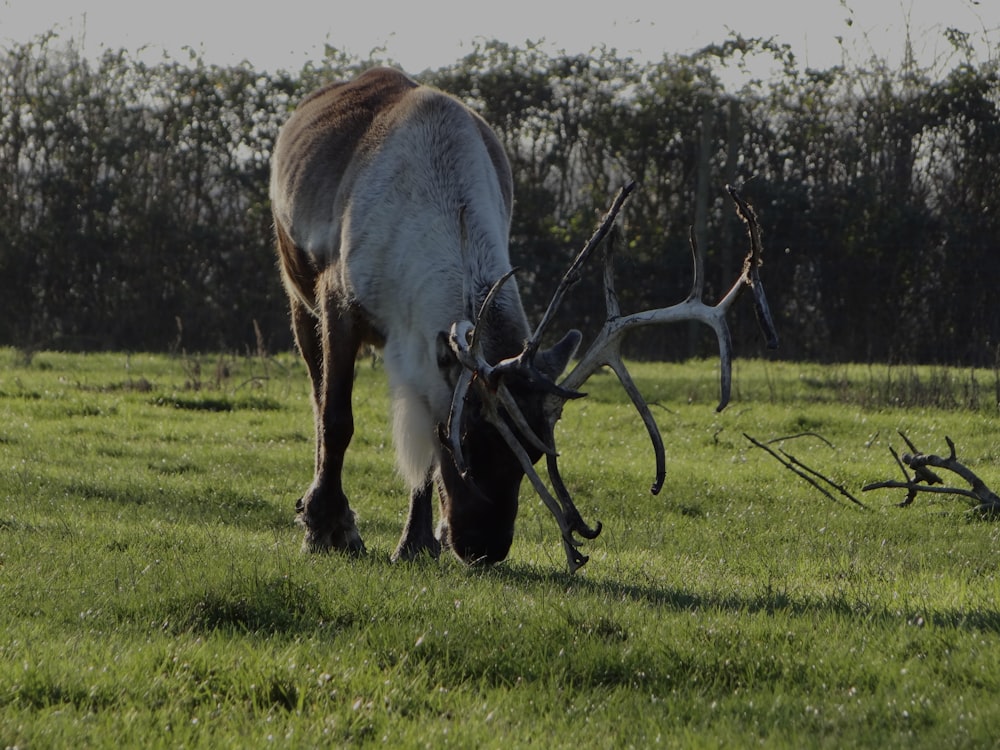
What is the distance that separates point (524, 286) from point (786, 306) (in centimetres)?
403

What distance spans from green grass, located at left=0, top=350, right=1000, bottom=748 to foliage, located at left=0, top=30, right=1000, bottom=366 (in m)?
10.8

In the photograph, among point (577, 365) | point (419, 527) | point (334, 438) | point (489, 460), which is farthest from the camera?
point (334, 438)

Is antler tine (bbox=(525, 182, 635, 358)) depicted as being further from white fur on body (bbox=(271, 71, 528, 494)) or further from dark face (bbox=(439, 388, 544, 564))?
white fur on body (bbox=(271, 71, 528, 494))

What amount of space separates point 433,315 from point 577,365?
3.46 feet

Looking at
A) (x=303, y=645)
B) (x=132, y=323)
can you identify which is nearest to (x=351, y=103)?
(x=303, y=645)

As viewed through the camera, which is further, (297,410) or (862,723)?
(297,410)

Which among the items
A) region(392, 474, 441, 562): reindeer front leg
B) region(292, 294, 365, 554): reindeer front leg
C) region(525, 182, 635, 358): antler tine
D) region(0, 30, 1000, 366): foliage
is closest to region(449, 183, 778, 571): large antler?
region(525, 182, 635, 358): antler tine

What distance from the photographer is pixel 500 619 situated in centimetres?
442

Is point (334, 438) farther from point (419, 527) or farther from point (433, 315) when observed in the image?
point (433, 315)

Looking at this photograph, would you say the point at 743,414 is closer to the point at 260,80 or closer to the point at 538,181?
the point at 538,181

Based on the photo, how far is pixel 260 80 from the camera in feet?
68.2

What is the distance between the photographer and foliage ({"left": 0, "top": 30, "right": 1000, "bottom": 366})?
19.7m

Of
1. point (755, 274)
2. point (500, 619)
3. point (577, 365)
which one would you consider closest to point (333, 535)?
point (577, 365)

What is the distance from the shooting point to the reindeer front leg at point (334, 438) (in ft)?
21.7
